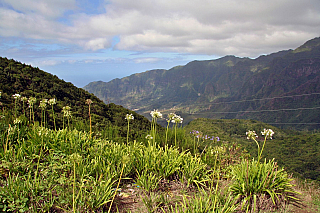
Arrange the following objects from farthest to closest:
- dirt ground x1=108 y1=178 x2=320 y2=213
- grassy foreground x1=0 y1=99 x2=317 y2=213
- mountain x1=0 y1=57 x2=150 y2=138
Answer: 1. mountain x1=0 y1=57 x2=150 y2=138
2. dirt ground x1=108 y1=178 x2=320 y2=213
3. grassy foreground x1=0 y1=99 x2=317 y2=213

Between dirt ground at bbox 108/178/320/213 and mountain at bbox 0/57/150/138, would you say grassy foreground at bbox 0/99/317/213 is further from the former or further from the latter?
mountain at bbox 0/57/150/138

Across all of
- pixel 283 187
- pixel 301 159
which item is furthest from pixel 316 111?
pixel 283 187

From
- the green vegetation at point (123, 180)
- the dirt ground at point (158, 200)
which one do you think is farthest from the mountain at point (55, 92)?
the dirt ground at point (158, 200)

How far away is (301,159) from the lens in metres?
66.2

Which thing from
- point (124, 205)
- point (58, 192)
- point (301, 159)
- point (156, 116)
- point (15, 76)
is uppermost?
point (15, 76)

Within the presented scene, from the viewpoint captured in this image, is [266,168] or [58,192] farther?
[266,168]

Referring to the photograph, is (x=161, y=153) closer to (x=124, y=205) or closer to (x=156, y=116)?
(x=156, y=116)

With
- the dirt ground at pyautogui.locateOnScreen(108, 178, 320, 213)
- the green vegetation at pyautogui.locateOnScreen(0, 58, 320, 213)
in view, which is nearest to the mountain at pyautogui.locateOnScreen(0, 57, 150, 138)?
the green vegetation at pyautogui.locateOnScreen(0, 58, 320, 213)

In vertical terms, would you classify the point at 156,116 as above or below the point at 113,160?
above

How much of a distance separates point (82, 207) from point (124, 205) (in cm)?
83

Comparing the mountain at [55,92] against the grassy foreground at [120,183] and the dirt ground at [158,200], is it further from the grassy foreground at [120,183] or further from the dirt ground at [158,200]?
the dirt ground at [158,200]

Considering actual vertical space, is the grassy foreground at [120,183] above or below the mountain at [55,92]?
below

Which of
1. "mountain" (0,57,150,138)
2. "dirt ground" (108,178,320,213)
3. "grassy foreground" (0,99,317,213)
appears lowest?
"dirt ground" (108,178,320,213)

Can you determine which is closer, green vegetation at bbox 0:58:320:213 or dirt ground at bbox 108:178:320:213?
green vegetation at bbox 0:58:320:213
